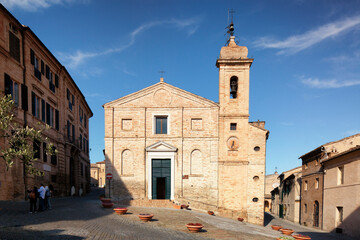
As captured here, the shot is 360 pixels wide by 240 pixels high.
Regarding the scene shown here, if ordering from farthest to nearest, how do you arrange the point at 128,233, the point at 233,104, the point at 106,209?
1. the point at 233,104
2. the point at 106,209
3. the point at 128,233

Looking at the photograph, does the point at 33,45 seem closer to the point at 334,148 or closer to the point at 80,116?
the point at 80,116

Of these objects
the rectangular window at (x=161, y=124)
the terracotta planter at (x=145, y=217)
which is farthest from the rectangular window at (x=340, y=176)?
the terracotta planter at (x=145, y=217)

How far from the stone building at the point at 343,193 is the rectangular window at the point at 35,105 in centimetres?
2524

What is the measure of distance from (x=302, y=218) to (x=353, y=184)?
11.4m

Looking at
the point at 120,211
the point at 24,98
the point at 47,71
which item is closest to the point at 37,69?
the point at 47,71

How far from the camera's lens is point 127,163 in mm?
23109

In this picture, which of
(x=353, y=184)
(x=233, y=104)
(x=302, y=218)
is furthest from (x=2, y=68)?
(x=302, y=218)

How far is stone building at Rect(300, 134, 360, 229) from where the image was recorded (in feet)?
79.8

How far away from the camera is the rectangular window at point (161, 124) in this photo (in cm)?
2367

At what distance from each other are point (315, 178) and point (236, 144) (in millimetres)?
9899

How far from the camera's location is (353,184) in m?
19.4

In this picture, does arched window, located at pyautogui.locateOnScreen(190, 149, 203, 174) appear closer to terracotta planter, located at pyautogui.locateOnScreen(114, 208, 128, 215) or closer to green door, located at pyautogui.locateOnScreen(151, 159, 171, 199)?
green door, located at pyautogui.locateOnScreen(151, 159, 171, 199)

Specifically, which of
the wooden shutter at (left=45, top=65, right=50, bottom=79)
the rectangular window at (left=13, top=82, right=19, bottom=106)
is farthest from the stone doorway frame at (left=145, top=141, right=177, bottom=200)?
the wooden shutter at (left=45, top=65, right=50, bottom=79)

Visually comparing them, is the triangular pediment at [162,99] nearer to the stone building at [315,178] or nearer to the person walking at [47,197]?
the person walking at [47,197]
